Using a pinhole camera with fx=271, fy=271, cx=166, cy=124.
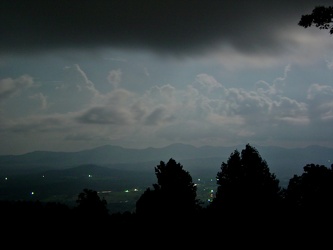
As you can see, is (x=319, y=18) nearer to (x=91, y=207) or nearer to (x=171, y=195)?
(x=171, y=195)

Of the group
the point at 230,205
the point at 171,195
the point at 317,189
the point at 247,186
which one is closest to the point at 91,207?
the point at 171,195

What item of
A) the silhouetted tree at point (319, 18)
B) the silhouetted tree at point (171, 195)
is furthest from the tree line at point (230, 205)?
the silhouetted tree at point (319, 18)

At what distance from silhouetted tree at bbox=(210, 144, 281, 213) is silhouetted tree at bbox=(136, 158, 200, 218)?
244 centimetres

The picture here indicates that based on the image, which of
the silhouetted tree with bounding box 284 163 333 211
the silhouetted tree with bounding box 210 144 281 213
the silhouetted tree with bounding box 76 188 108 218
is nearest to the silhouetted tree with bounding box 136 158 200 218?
the silhouetted tree with bounding box 210 144 281 213

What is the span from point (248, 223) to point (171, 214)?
21.3 ft

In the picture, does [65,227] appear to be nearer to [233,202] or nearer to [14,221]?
[14,221]

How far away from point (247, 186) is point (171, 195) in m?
6.37

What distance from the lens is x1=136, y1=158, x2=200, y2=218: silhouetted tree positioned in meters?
21.6

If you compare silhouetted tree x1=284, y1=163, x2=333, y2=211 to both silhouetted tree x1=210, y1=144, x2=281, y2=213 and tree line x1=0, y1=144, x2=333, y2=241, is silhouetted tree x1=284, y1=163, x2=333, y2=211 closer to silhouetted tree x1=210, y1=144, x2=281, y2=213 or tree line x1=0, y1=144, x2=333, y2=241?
tree line x1=0, y1=144, x2=333, y2=241

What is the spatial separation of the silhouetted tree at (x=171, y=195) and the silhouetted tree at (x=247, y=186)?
7.99 ft

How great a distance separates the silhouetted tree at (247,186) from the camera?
1898cm

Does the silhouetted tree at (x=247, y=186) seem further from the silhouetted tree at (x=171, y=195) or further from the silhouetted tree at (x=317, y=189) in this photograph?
Answer: the silhouetted tree at (x=317, y=189)

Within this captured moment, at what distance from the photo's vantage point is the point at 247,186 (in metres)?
22.5

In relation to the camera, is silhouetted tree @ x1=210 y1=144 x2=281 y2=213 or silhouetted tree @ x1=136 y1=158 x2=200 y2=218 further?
silhouetted tree @ x1=136 y1=158 x2=200 y2=218
